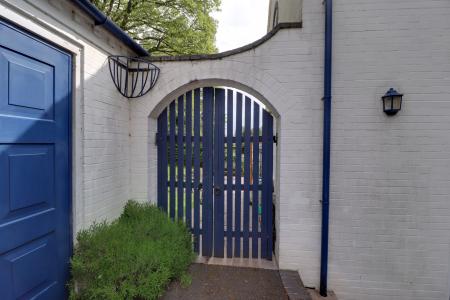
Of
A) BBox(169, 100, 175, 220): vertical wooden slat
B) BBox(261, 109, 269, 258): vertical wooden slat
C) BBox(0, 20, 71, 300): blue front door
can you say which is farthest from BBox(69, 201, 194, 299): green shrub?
BBox(261, 109, 269, 258): vertical wooden slat

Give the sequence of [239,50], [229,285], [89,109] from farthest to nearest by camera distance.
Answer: [239,50]
[229,285]
[89,109]

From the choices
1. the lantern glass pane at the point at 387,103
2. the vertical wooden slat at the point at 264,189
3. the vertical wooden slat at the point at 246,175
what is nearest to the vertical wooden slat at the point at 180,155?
the vertical wooden slat at the point at 246,175

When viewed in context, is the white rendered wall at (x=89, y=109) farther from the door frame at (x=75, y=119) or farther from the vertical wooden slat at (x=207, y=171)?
the vertical wooden slat at (x=207, y=171)

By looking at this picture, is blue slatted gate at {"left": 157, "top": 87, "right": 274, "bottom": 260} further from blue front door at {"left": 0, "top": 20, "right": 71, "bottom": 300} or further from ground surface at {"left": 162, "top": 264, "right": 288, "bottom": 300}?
blue front door at {"left": 0, "top": 20, "right": 71, "bottom": 300}

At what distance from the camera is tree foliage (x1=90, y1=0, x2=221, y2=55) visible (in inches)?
338

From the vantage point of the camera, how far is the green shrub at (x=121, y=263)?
227 centimetres

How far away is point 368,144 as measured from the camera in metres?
3.04

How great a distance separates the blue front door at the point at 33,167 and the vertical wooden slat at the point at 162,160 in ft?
4.31

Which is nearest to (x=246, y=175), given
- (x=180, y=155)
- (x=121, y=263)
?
(x=180, y=155)

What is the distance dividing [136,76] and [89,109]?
3.33 feet

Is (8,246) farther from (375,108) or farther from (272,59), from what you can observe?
(375,108)

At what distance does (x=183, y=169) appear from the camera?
3.54 m

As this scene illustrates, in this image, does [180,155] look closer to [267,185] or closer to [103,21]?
[267,185]

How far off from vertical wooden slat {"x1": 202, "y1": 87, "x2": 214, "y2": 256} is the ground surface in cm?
40
